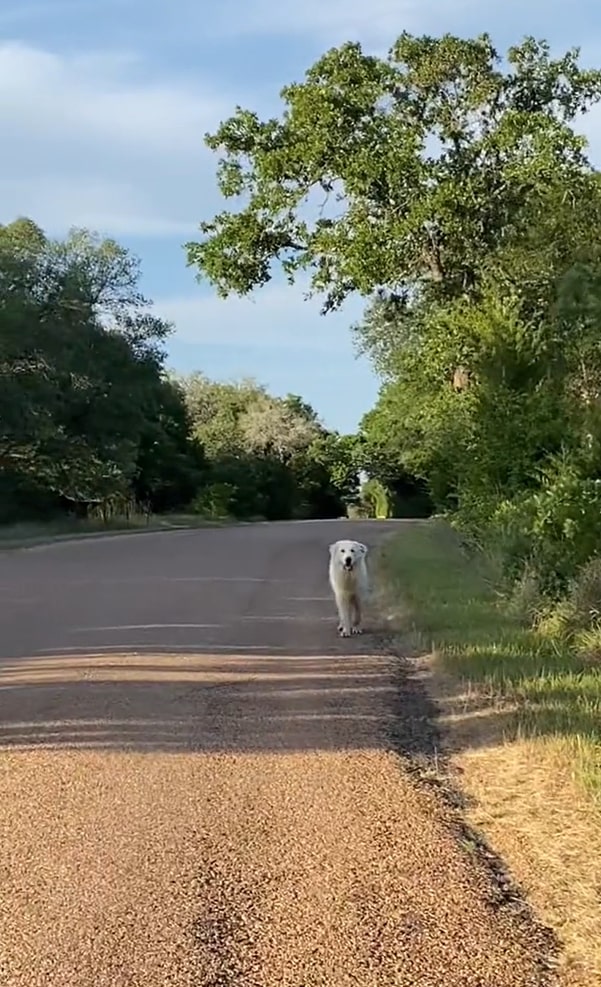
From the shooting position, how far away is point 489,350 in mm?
20078

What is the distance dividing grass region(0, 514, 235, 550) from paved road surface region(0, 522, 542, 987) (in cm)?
2129

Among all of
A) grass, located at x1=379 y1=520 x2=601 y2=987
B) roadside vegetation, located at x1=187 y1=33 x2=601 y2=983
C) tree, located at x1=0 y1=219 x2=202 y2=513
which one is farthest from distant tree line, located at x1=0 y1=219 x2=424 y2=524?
grass, located at x1=379 y1=520 x2=601 y2=987

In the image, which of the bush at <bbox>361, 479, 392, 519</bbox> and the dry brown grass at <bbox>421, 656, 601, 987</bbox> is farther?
the bush at <bbox>361, 479, 392, 519</bbox>

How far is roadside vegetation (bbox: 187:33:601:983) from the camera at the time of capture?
718 centimetres

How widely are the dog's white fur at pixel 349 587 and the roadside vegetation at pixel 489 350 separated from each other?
29.3 inches

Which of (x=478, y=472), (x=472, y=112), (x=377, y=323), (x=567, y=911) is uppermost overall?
(x=472, y=112)

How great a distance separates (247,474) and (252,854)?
64.6 meters

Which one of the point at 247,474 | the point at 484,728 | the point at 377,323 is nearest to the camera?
the point at 484,728

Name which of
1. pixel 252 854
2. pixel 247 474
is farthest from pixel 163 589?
pixel 247 474

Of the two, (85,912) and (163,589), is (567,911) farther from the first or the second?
(163,589)

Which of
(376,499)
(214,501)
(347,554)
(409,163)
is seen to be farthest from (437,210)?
(376,499)

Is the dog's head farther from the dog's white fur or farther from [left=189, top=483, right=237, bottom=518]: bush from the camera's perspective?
[left=189, top=483, right=237, bottom=518]: bush

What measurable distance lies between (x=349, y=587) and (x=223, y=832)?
7.31 meters

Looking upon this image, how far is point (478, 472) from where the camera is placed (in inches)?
752
